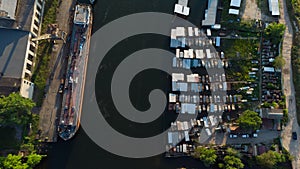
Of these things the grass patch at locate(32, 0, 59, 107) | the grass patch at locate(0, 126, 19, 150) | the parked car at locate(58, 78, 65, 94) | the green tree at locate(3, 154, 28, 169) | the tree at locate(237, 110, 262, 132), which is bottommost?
the green tree at locate(3, 154, 28, 169)

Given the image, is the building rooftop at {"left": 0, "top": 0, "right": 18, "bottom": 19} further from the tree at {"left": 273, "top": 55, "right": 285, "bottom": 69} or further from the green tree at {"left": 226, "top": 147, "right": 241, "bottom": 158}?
the tree at {"left": 273, "top": 55, "right": 285, "bottom": 69}

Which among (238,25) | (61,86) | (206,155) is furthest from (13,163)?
(238,25)

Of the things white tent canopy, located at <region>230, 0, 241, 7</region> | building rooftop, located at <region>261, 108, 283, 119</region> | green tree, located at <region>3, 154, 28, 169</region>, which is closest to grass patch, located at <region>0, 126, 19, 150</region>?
green tree, located at <region>3, 154, 28, 169</region>

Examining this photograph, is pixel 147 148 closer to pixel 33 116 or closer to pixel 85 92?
pixel 85 92

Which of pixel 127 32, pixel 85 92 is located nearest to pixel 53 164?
pixel 85 92

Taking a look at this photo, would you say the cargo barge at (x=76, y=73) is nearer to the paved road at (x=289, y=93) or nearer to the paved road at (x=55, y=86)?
the paved road at (x=55, y=86)

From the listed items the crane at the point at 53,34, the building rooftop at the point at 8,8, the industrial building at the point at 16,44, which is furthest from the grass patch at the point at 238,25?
the building rooftop at the point at 8,8
